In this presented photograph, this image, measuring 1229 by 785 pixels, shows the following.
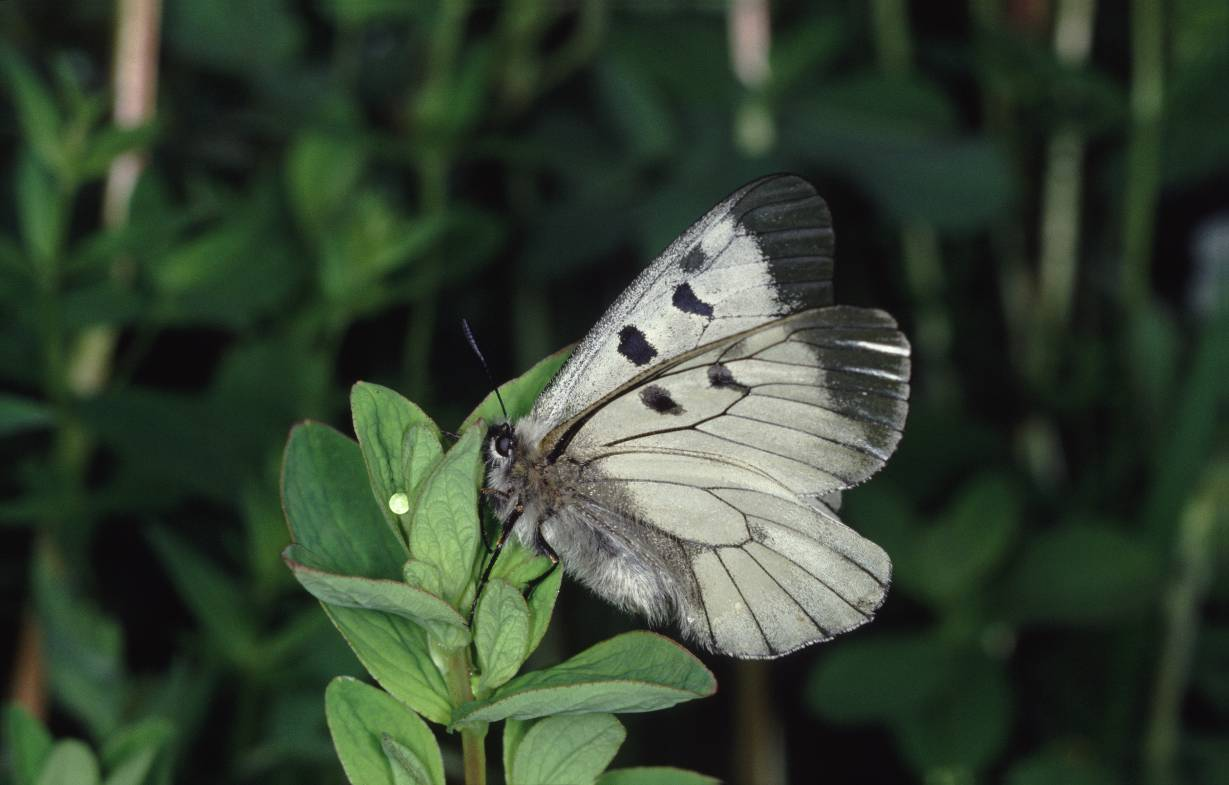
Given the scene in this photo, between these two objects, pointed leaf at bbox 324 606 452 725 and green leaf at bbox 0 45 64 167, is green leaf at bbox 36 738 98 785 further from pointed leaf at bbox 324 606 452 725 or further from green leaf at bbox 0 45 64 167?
green leaf at bbox 0 45 64 167

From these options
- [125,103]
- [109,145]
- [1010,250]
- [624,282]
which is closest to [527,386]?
[109,145]

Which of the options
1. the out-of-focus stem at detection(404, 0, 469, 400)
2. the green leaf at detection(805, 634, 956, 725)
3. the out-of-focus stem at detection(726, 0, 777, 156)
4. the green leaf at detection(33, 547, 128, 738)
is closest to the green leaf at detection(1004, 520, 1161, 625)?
the green leaf at detection(805, 634, 956, 725)

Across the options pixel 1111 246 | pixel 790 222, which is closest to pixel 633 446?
pixel 790 222

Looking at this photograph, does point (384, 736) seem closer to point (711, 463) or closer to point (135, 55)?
point (711, 463)

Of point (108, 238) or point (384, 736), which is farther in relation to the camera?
point (108, 238)

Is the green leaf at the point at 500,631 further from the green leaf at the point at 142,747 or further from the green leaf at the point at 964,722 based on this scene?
the green leaf at the point at 964,722

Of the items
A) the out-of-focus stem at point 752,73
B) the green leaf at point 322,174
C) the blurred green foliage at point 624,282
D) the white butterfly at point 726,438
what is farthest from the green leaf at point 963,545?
the green leaf at point 322,174
